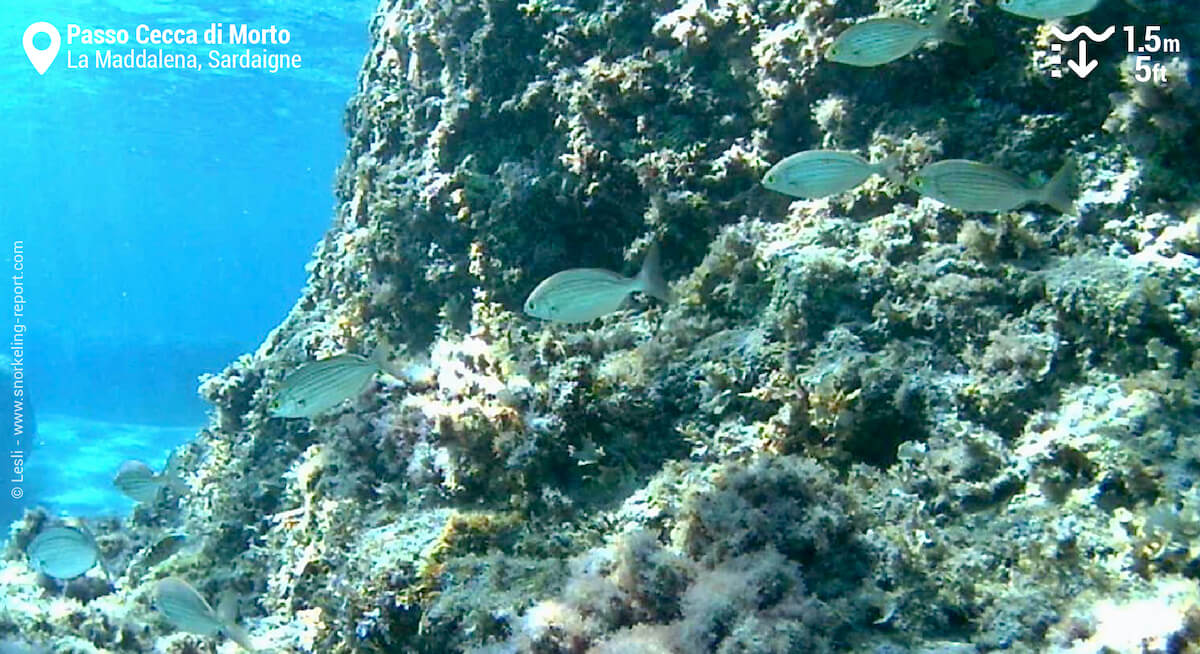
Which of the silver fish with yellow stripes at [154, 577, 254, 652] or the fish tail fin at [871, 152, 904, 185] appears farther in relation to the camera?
the silver fish with yellow stripes at [154, 577, 254, 652]

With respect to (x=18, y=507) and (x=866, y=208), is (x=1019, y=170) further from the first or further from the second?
(x=18, y=507)

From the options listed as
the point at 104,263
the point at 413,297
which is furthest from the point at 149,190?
the point at 104,263

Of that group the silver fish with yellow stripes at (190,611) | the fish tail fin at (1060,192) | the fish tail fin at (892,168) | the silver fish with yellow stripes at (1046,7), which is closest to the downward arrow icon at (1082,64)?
the silver fish with yellow stripes at (1046,7)

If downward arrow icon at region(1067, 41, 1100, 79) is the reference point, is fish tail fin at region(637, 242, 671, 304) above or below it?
below

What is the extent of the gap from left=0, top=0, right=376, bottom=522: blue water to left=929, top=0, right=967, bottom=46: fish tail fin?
57.1ft

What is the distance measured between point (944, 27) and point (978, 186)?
128 cm

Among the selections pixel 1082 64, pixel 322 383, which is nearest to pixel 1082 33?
pixel 1082 64

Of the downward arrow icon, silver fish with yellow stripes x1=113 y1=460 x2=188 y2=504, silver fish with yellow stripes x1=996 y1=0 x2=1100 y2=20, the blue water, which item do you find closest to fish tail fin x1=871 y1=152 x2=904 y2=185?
silver fish with yellow stripes x1=996 y1=0 x2=1100 y2=20

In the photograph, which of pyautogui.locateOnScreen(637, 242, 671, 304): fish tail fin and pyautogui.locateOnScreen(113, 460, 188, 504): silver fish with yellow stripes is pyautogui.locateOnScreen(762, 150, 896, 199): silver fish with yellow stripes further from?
pyautogui.locateOnScreen(113, 460, 188, 504): silver fish with yellow stripes

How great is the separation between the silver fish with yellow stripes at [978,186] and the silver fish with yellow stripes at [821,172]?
350 millimetres

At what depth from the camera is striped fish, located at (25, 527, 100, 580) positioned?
6164mm

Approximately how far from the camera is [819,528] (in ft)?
10.2

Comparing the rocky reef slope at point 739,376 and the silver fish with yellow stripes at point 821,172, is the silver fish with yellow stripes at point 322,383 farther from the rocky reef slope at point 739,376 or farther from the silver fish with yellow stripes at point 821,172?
the silver fish with yellow stripes at point 821,172

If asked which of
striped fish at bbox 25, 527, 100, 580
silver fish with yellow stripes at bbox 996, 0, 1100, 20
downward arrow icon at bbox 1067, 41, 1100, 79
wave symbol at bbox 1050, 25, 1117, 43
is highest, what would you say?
silver fish with yellow stripes at bbox 996, 0, 1100, 20
